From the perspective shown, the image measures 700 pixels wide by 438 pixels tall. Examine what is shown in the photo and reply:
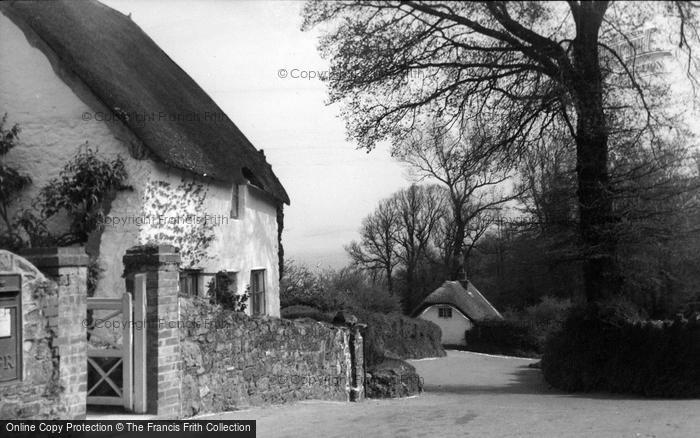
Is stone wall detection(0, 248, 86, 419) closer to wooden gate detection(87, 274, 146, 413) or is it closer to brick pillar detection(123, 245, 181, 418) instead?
wooden gate detection(87, 274, 146, 413)

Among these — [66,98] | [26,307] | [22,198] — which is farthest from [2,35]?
[26,307]

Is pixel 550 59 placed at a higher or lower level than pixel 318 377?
higher

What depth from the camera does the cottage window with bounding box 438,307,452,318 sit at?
48719mm

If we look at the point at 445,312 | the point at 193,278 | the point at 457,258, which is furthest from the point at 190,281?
the point at 457,258

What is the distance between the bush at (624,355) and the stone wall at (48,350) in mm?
11241

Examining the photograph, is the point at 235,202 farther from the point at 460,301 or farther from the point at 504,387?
the point at 460,301

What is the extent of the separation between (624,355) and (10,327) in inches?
500

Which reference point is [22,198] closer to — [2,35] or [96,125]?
[96,125]

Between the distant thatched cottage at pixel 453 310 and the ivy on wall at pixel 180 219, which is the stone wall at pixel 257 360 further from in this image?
the distant thatched cottage at pixel 453 310

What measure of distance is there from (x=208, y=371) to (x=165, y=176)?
4171 mm

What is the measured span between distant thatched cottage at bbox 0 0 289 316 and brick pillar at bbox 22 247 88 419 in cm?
425

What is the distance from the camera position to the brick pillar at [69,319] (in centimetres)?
725

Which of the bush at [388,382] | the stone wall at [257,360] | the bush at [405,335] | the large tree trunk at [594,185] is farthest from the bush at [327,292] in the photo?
the large tree trunk at [594,185]

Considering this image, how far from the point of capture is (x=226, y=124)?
59.9 feet
